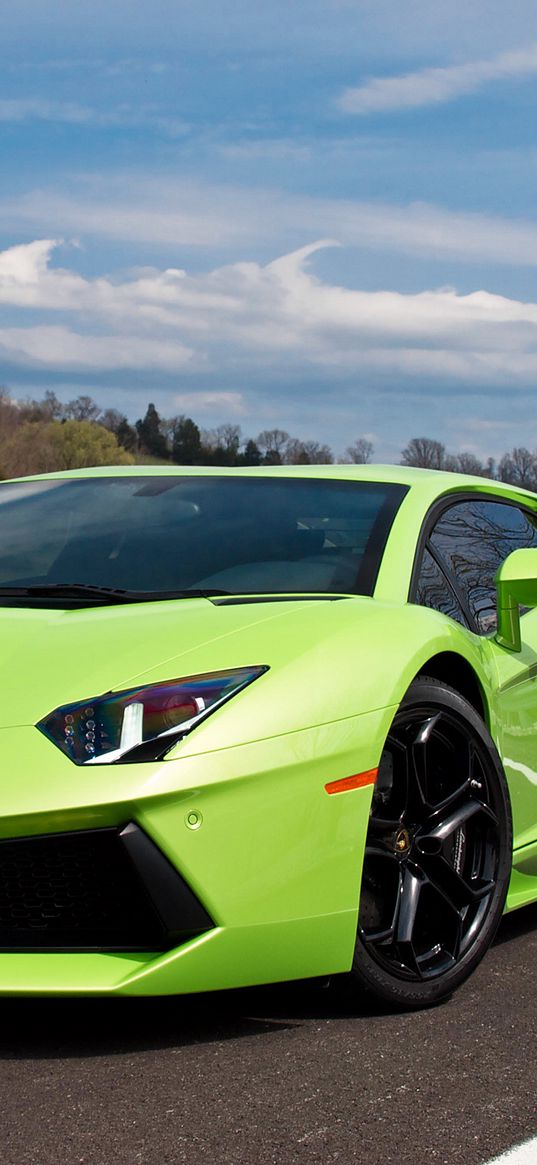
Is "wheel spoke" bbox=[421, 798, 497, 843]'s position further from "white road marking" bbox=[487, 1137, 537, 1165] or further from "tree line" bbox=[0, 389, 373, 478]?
"tree line" bbox=[0, 389, 373, 478]

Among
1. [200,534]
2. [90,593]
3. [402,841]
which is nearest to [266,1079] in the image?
[402,841]

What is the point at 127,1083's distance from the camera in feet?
8.43

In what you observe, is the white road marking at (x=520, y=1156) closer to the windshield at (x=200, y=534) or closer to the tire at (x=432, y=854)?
the tire at (x=432, y=854)

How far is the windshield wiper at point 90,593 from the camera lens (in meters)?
3.44

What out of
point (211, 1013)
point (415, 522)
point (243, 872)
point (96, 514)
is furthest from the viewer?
point (96, 514)

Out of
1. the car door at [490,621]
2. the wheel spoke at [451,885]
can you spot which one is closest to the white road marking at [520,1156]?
Answer: the wheel spoke at [451,885]

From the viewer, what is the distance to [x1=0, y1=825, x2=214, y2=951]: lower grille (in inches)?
104

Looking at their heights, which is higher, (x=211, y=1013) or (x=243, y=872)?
(x=243, y=872)

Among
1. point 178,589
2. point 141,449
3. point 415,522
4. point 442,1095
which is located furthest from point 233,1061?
point 141,449

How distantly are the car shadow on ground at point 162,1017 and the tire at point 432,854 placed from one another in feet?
0.43

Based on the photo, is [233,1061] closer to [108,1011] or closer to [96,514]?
[108,1011]

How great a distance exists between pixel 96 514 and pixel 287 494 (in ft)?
1.91

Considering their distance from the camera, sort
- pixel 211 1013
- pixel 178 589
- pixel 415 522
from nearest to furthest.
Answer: pixel 211 1013, pixel 178 589, pixel 415 522

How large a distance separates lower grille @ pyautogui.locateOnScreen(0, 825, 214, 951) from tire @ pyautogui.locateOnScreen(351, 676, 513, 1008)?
0.49 meters
